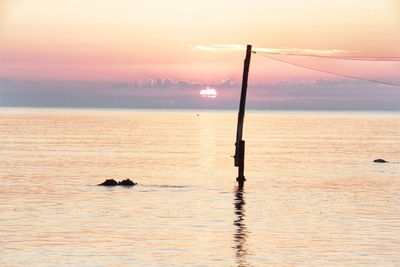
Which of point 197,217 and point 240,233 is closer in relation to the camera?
point 240,233

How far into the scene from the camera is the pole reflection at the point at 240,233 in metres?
31.7

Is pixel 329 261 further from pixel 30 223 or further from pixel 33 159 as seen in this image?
pixel 33 159

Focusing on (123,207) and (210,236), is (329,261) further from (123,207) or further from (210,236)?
(123,207)

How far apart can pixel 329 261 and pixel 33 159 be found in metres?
69.2

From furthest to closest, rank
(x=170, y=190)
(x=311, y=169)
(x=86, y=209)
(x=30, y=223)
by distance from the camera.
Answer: (x=311, y=169) → (x=170, y=190) → (x=86, y=209) → (x=30, y=223)

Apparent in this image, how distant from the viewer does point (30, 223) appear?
1622 inches

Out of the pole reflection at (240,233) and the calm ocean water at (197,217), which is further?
the calm ocean water at (197,217)

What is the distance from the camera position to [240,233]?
127 feet

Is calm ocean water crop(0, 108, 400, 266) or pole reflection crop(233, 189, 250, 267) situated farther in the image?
calm ocean water crop(0, 108, 400, 266)

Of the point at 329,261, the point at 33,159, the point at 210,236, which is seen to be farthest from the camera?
the point at 33,159

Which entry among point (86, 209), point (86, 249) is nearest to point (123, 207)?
point (86, 209)

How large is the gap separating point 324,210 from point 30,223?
1811cm

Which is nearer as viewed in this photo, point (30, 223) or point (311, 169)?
point (30, 223)

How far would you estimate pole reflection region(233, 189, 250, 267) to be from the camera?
A: 31.7 meters
